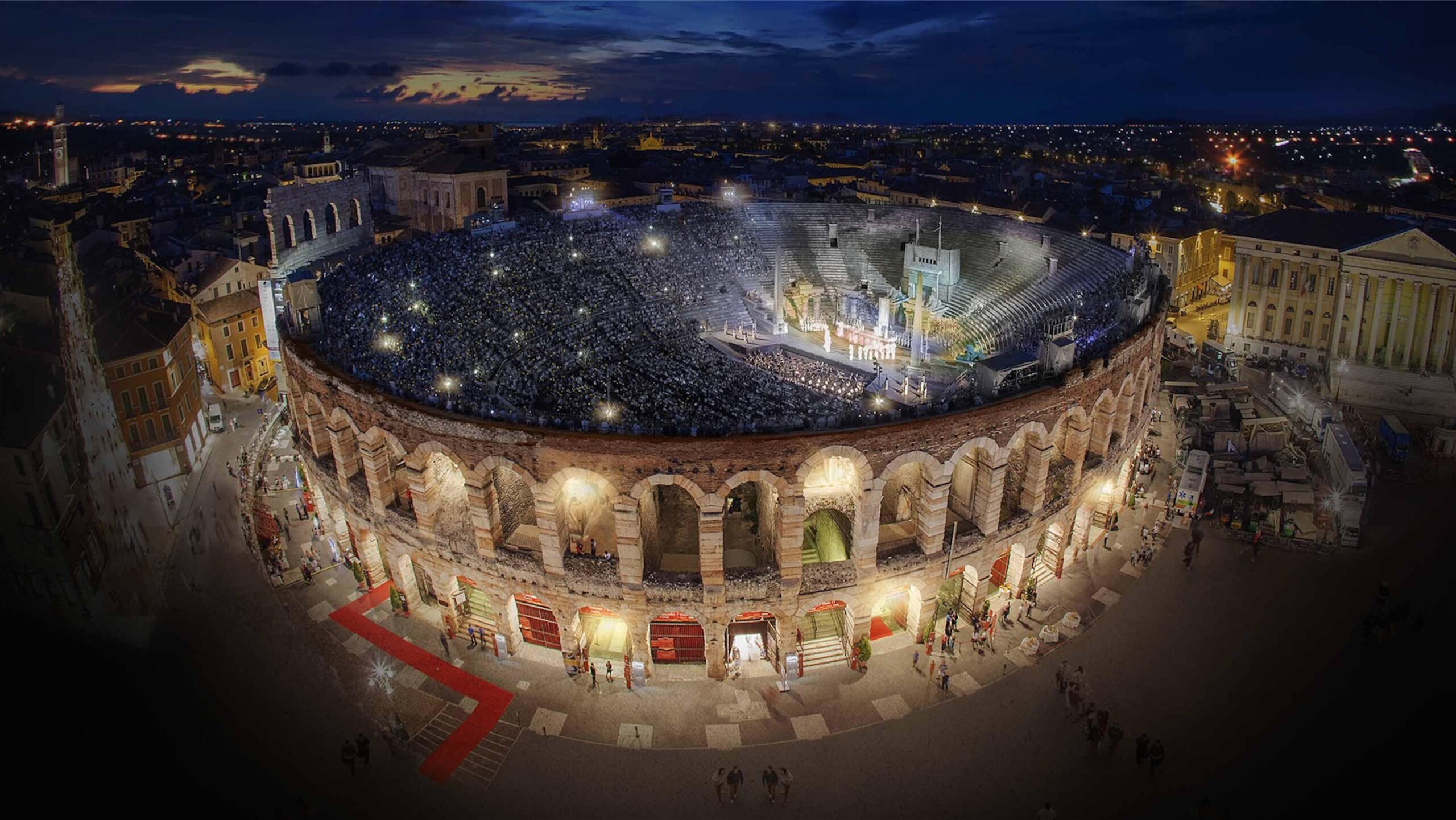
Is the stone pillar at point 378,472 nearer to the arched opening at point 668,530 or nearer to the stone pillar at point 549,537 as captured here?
the stone pillar at point 549,537

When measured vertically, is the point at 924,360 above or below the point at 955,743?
above

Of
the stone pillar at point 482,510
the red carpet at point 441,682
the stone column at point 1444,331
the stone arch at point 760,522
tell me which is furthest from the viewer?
the stone column at point 1444,331

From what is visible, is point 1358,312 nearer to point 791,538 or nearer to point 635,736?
point 791,538

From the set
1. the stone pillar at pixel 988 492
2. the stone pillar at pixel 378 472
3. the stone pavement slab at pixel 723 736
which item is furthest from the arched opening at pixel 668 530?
the stone pillar at pixel 988 492

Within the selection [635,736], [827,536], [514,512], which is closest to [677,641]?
[635,736]

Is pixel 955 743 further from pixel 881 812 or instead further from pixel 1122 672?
pixel 1122 672

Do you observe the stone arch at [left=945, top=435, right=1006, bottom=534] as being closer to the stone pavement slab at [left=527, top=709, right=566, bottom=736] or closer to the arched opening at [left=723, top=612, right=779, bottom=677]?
the arched opening at [left=723, top=612, right=779, bottom=677]

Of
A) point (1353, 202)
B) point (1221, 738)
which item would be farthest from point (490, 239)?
point (1353, 202)
